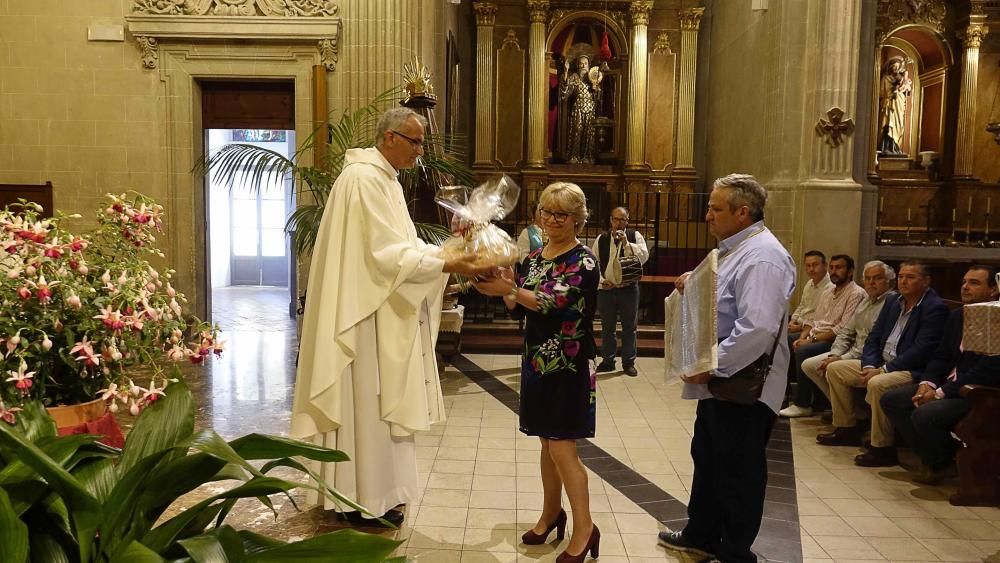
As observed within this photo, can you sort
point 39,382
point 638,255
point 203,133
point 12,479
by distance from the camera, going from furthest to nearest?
point 203,133, point 638,255, point 39,382, point 12,479

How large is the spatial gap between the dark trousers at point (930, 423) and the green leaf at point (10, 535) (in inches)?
174

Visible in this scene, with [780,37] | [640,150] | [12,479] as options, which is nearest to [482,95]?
[640,150]

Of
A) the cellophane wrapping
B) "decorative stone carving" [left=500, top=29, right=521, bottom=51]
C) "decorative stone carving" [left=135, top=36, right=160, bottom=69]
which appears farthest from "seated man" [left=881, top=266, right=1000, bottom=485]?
"decorative stone carving" [left=500, top=29, right=521, bottom=51]

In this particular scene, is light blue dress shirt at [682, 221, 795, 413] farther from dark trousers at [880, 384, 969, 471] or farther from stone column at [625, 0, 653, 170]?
stone column at [625, 0, 653, 170]

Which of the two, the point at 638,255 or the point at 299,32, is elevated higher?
the point at 299,32

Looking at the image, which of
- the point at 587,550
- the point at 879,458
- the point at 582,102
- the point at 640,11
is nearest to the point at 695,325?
the point at 587,550

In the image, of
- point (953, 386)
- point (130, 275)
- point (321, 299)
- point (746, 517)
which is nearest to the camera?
point (130, 275)

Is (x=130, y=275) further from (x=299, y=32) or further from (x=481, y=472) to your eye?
(x=299, y=32)

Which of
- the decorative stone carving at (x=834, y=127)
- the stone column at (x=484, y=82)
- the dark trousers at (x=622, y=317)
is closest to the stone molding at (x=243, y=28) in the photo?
the dark trousers at (x=622, y=317)

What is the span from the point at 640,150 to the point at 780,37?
158 inches

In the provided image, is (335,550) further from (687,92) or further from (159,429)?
(687,92)

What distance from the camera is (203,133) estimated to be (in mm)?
8352

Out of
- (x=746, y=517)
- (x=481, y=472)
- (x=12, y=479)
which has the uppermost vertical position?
(x=12, y=479)

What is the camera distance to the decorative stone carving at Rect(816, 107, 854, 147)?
845cm
